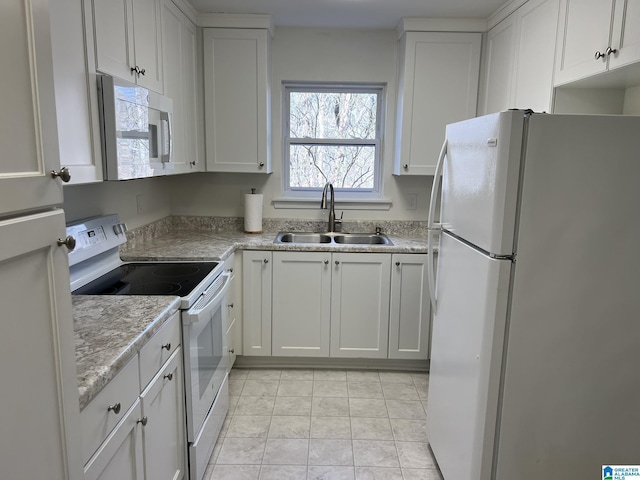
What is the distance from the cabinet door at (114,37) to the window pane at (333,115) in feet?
5.42

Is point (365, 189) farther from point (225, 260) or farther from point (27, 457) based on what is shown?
point (27, 457)

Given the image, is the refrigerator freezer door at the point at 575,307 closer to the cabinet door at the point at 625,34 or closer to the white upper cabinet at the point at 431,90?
the cabinet door at the point at 625,34

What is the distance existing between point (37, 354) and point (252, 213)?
2.58 metres

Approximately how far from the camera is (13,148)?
696 millimetres

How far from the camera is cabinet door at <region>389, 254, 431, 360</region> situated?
9.62ft

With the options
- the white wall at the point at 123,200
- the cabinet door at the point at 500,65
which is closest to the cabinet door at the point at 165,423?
the white wall at the point at 123,200

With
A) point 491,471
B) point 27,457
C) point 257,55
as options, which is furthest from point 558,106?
point 27,457

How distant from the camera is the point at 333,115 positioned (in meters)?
3.48

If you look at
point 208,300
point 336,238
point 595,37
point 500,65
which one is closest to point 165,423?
point 208,300

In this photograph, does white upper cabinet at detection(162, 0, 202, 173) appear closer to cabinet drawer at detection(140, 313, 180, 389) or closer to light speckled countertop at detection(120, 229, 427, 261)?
light speckled countertop at detection(120, 229, 427, 261)

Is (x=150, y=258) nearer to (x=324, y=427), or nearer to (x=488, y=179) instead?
(x=324, y=427)

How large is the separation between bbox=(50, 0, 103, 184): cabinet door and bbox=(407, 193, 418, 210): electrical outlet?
2363 mm

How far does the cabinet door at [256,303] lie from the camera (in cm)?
293

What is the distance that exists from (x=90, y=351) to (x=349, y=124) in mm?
2722
